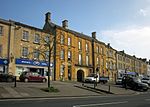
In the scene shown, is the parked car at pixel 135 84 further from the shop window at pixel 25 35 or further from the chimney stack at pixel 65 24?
the chimney stack at pixel 65 24

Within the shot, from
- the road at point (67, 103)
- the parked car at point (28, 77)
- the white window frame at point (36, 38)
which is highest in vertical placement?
the white window frame at point (36, 38)

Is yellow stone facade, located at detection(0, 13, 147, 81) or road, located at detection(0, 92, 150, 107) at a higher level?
yellow stone facade, located at detection(0, 13, 147, 81)

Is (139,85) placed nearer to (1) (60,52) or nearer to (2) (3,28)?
(1) (60,52)

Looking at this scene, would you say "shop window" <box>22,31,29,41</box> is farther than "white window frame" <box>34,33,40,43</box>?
No

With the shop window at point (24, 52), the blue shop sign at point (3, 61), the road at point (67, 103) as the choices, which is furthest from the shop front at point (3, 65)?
the road at point (67, 103)

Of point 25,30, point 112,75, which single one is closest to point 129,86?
point 25,30

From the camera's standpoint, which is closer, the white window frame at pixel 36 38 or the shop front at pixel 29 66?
the shop front at pixel 29 66

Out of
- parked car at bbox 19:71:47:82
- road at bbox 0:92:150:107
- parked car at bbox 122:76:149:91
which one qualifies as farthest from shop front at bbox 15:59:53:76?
road at bbox 0:92:150:107

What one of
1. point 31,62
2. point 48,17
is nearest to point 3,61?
point 31,62

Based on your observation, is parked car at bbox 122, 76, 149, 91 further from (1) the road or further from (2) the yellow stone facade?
(1) the road

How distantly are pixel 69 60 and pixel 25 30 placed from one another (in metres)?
13.4

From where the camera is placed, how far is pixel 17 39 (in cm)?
4066

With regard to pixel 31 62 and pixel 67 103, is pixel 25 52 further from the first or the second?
pixel 67 103

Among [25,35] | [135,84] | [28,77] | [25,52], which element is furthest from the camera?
[25,35]
